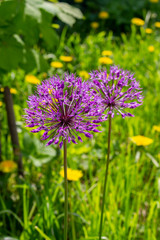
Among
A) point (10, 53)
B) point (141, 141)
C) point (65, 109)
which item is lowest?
point (141, 141)

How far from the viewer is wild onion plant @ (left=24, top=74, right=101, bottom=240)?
32.5 inches

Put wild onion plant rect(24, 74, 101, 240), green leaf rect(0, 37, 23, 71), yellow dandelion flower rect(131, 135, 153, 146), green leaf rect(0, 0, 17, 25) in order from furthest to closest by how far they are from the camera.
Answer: yellow dandelion flower rect(131, 135, 153, 146)
green leaf rect(0, 37, 23, 71)
green leaf rect(0, 0, 17, 25)
wild onion plant rect(24, 74, 101, 240)

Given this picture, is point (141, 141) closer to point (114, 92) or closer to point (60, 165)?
point (60, 165)

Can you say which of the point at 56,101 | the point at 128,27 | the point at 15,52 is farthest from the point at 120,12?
the point at 56,101

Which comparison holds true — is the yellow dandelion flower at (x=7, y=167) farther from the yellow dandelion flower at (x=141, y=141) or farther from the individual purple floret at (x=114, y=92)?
the individual purple floret at (x=114, y=92)

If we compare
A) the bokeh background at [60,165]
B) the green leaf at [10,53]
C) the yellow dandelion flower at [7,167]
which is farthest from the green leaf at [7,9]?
the yellow dandelion flower at [7,167]

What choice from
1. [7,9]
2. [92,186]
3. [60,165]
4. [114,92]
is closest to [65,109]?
[114,92]

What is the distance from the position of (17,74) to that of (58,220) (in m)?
1.55

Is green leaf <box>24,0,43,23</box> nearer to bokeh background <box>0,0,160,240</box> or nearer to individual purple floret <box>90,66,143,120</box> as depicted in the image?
bokeh background <box>0,0,160,240</box>

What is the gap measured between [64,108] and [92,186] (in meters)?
0.87

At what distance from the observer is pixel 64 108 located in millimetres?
859

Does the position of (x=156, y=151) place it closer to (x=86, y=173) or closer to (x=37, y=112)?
(x=86, y=173)

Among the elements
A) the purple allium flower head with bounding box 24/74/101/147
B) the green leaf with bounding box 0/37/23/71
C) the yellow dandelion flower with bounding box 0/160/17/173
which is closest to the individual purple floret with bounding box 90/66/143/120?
the purple allium flower head with bounding box 24/74/101/147

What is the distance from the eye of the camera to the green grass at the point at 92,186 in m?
1.40
